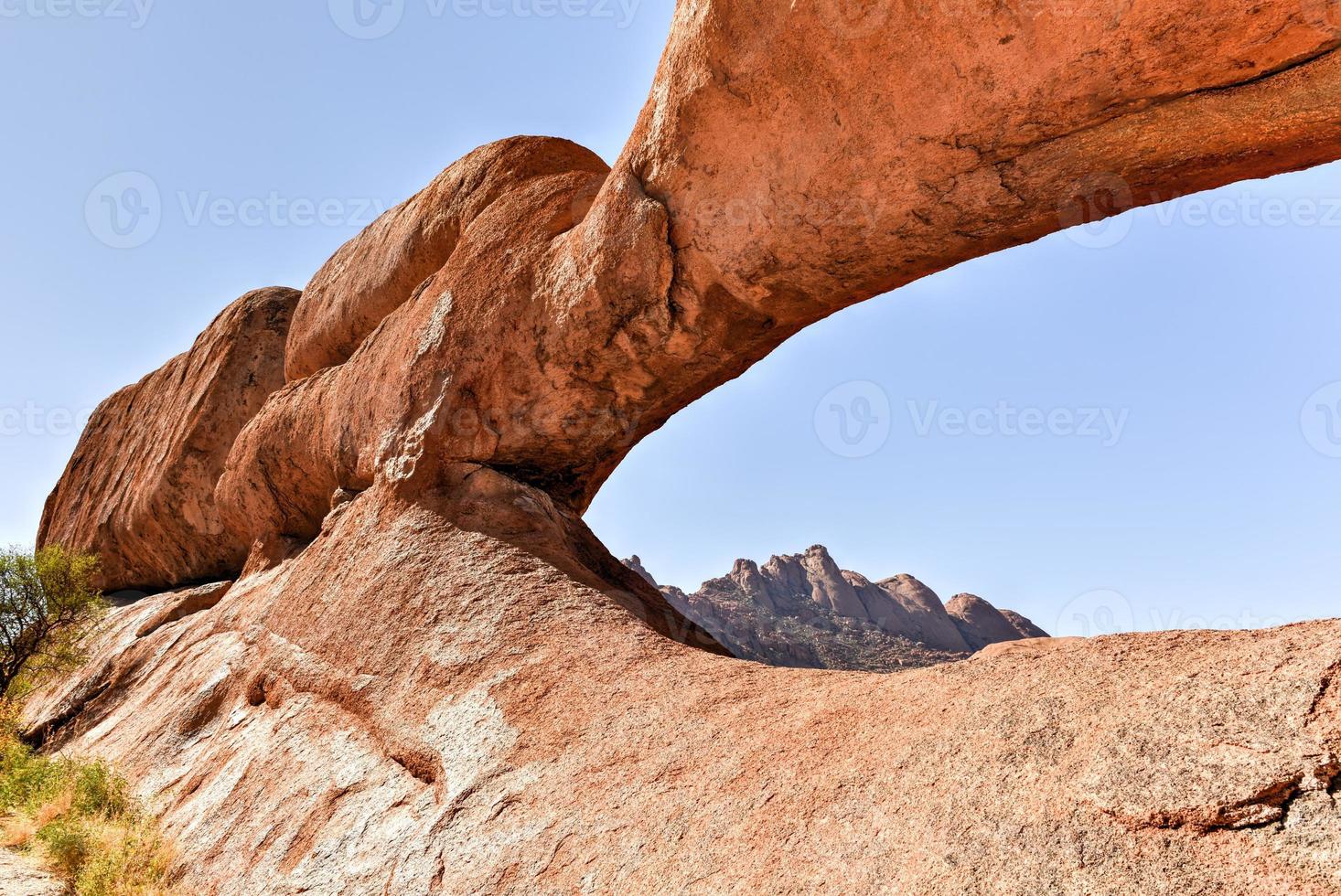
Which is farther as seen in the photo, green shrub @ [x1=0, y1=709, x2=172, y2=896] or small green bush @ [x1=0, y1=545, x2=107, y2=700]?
small green bush @ [x1=0, y1=545, x2=107, y2=700]

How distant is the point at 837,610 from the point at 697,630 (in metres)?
47.9

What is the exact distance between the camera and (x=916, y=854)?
308 centimetres

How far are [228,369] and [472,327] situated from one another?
9.52 meters

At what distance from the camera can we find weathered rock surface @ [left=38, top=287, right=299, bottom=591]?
15.1m

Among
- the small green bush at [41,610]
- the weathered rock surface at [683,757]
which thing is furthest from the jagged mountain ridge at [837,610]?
the weathered rock surface at [683,757]

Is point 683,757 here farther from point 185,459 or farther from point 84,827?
point 185,459

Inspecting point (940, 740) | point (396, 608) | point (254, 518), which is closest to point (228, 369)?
point (254, 518)

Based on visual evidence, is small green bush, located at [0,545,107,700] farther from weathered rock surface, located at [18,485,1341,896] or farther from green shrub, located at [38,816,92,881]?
green shrub, located at [38,816,92,881]

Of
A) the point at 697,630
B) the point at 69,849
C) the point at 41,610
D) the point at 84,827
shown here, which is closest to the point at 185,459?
the point at 41,610

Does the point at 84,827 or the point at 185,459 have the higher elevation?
the point at 185,459

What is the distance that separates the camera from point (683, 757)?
4.36 meters

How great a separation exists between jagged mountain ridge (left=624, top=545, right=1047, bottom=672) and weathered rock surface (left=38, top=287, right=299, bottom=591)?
2651 centimetres

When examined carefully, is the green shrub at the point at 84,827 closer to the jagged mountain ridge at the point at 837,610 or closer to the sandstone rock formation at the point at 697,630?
the sandstone rock formation at the point at 697,630

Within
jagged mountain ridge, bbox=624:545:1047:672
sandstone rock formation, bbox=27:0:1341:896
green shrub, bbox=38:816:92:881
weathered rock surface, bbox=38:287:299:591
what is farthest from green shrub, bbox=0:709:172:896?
jagged mountain ridge, bbox=624:545:1047:672
